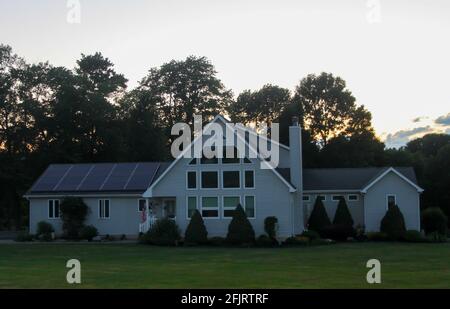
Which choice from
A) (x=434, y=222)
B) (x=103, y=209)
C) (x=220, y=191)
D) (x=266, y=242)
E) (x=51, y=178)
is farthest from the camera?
(x=51, y=178)

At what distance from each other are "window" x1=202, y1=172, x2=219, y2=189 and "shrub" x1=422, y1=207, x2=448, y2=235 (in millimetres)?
15837

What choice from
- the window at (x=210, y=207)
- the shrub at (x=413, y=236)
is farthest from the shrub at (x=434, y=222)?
the window at (x=210, y=207)

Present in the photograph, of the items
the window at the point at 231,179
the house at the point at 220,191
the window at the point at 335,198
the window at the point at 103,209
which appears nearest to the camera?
the house at the point at 220,191

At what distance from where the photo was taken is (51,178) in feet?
168

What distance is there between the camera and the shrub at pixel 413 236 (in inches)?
1720

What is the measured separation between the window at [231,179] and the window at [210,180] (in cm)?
50

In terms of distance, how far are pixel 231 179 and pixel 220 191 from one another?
1049mm

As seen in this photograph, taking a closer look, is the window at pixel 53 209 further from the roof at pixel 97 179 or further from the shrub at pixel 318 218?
the shrub at pixel 318 218

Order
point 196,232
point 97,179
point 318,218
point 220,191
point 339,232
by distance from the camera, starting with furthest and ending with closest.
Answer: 1. point 97,179
2. point 318,218
3. point 339,232
4. point 220,191
5. point 196,232

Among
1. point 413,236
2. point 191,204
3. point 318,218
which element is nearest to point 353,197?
point 318,218

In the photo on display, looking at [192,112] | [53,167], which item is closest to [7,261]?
[53,167]

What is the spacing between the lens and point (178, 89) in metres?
78.9

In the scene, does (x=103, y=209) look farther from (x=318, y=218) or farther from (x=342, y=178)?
(x=342, y=178)
